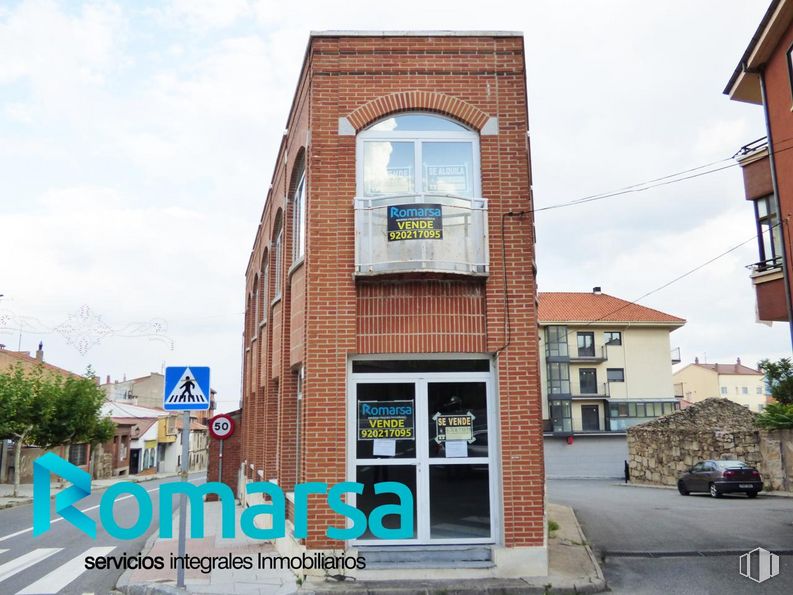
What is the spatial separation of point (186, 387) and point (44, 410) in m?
23.0

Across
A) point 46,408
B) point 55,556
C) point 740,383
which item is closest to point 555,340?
point 46,408

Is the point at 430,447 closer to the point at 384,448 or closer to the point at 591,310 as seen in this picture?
the point at 384,448

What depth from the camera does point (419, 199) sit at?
9617 millimetres

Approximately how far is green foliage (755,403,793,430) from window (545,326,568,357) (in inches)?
909

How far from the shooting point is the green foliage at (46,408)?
2692 cm

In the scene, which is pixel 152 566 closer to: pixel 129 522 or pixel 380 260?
pixel 380 260

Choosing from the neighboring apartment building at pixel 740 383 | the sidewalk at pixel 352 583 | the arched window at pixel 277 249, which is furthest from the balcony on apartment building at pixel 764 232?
the neighboring apartment building at pixel 740 383

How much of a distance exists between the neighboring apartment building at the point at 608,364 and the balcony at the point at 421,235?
39627mm

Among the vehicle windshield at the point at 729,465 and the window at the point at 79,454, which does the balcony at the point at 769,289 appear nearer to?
the vehicle windshield at the point at 729,465

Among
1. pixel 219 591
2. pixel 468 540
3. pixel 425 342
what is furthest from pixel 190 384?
pixel 468 540

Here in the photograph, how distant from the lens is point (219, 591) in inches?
336

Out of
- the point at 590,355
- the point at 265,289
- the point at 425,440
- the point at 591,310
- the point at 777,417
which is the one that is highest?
the point at 591,310

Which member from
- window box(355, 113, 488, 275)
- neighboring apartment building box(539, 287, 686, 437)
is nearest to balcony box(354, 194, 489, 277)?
window box(355, 113, 488, 275)

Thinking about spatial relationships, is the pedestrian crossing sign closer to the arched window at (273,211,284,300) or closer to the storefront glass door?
the storefront glass door
